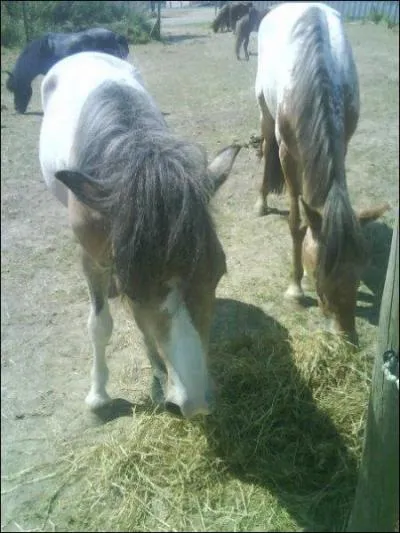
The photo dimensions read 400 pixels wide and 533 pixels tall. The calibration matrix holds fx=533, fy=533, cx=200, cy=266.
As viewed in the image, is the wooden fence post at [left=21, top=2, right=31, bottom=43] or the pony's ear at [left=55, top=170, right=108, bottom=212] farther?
the wooden fence post at [left=21, top=2, right=31, bottom=43]

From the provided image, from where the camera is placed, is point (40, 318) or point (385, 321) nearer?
point (385, 321)

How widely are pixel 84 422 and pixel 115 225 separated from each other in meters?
1.21

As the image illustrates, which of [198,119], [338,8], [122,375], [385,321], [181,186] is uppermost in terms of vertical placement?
[338,8]

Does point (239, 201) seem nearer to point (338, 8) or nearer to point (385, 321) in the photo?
point (338, 8)

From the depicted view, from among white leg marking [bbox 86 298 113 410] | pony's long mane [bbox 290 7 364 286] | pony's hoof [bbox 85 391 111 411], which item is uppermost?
pony's long mane [bbox 290 7 364 286]

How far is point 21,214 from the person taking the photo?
15.0 feet

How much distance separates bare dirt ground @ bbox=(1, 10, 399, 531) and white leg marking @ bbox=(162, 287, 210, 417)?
1.46ft

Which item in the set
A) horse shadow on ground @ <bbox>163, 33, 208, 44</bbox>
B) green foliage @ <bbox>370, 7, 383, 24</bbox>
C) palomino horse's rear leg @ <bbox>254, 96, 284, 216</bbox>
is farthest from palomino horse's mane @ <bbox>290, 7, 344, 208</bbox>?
green foliage @ <bbox>370, 7, 383, 24</bbox>

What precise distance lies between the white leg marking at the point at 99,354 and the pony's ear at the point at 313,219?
4.00 ft

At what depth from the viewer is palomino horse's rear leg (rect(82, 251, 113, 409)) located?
100 inches

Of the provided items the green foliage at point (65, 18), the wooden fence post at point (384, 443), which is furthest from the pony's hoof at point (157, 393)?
the green foliage at point (65, 18)

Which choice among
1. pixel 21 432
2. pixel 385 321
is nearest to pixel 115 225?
pixel 385 321

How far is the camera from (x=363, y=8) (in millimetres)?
4332

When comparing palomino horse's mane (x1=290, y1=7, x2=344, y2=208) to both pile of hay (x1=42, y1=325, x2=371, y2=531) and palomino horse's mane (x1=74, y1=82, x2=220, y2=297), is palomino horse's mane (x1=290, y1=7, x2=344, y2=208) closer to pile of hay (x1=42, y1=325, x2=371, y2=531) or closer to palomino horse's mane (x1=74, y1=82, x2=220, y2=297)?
pile of hay (x1=42, y1=325, x2=371, y2=531)
